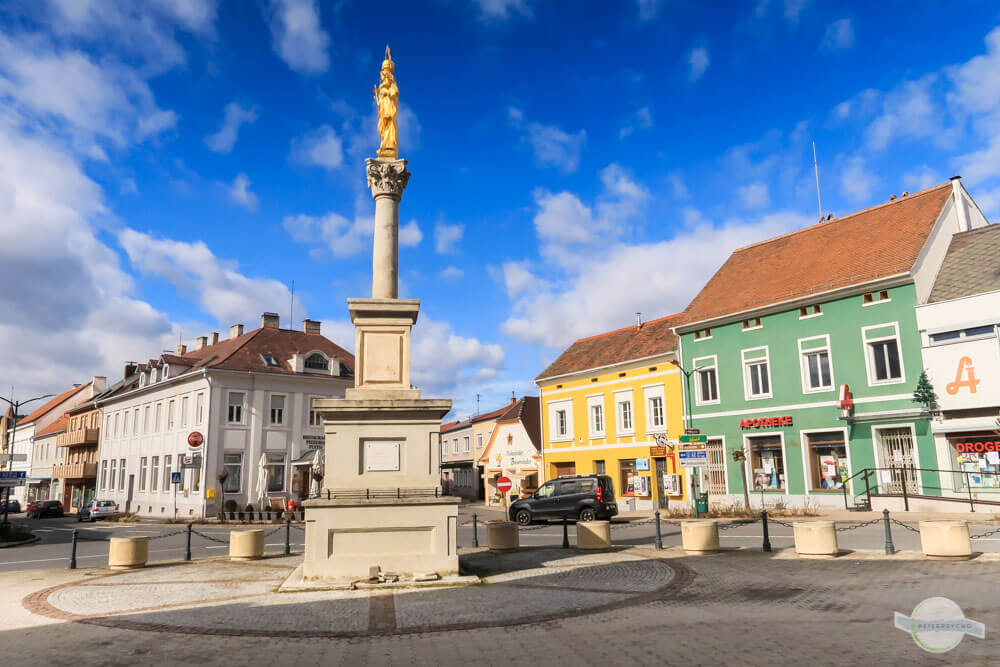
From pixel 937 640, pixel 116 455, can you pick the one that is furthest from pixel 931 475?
pixel 116 455

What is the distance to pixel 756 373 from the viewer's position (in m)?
30.0

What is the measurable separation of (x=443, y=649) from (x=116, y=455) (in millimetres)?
48436

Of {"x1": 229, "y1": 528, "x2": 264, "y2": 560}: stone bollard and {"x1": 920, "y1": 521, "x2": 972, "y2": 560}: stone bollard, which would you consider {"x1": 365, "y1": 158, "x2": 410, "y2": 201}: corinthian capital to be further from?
{"x1": 920, "y1": 521, "x2": 972, "y2": 560}: stone bollard

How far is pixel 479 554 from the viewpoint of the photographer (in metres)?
16.7

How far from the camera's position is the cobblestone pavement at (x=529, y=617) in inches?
295

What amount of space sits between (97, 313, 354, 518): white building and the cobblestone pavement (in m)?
25.0

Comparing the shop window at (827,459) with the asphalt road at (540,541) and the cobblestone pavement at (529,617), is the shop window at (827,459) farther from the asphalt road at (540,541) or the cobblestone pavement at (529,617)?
the cobblestone pavement at (529,617)

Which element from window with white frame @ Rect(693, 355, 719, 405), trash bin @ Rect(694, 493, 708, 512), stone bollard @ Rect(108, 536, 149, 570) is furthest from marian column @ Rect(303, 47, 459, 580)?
window with white frame @ Rect(693, 355, 719, 405)

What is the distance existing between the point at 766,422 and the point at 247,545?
21241 millimetres

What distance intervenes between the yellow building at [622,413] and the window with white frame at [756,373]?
141 inches

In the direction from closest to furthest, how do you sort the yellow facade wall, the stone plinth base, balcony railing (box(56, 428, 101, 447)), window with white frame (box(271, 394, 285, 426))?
the stone plinth base < the yellow facade wall < window with white frame (box(271, 394, 285, 426)) < balcony railing (box(56, 428, 101, 447))

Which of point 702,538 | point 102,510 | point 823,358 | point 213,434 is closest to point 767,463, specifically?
point 823,358

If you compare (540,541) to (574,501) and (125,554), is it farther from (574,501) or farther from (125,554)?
(125,554)

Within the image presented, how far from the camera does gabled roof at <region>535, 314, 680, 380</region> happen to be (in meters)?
35.0
